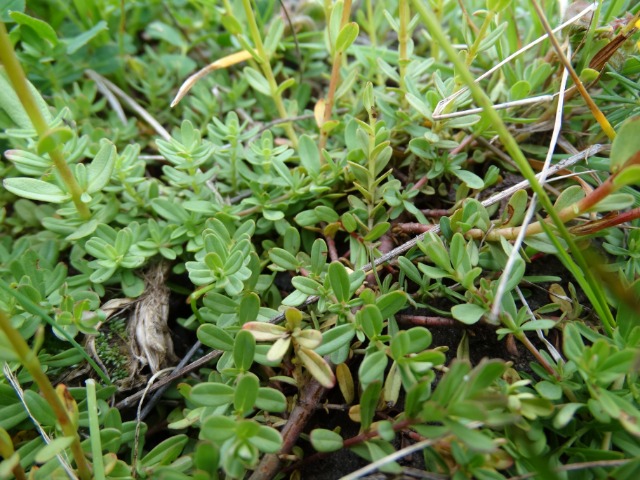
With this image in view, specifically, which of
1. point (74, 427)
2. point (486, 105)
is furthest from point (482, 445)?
point (74, 427)

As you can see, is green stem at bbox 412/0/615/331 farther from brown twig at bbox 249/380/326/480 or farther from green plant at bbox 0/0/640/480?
brown twig at bbox 249/380/326/480

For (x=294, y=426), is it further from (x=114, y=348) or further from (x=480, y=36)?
(x=480, y=36)

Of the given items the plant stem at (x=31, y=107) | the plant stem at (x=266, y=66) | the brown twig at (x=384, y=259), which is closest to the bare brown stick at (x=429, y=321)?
the brown twig at (x=384, y=259)

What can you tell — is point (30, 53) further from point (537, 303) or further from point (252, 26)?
point (537, 303)

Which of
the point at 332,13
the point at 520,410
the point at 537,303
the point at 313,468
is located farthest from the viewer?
the point at 332,13

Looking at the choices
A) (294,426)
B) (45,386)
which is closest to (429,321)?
(294,426)

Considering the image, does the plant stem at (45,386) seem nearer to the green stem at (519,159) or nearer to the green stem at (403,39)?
the green stem at (519,159)
